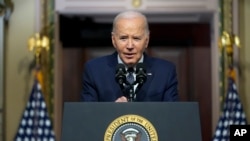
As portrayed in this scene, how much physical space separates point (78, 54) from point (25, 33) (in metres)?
0.71

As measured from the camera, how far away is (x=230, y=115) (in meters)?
5.00

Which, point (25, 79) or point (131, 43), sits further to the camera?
point (25, 79)

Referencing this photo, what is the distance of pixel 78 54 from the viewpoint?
229 inches

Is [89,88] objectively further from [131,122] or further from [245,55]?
[245,55]

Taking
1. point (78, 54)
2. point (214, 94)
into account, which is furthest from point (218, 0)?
point (78, 54)

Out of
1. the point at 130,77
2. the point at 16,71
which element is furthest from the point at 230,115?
the point at 130,77

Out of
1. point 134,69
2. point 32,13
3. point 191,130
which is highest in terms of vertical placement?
point 32,13

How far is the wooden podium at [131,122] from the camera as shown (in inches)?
81.4

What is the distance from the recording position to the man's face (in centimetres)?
238

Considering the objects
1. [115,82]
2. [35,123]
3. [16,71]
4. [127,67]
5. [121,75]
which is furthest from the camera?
[16,71]

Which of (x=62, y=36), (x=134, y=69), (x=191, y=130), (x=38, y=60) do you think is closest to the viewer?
(x=191, y=130)

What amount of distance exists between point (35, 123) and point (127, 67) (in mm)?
2756

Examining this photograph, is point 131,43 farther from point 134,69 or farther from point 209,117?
point 209,117

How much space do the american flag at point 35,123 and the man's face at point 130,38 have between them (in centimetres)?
263
